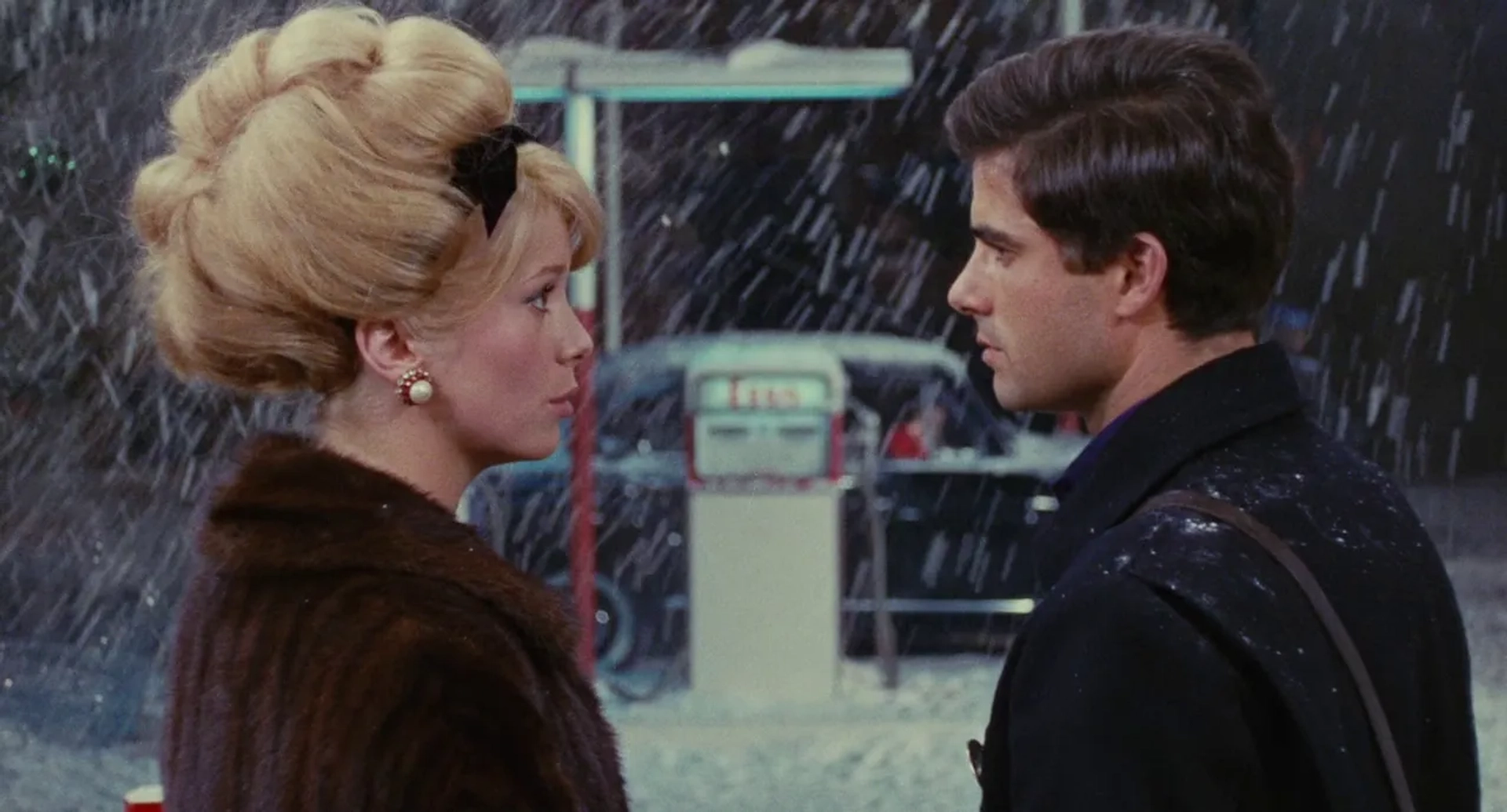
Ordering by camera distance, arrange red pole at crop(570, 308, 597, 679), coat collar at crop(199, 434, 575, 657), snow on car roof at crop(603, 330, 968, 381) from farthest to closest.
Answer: snow on car roof at crop(603, 330, 968, 381)
red pole at crop(570, 308, 597, 679)
coat collar at crop(199, 434, 575, 657)

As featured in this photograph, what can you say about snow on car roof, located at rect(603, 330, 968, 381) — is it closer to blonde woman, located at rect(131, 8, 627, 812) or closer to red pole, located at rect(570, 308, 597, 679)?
red pole, located at rect(570, 308, 597, 679)

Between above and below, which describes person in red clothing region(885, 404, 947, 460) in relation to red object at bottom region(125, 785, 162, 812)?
above

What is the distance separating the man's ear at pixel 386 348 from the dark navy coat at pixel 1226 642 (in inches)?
24.6

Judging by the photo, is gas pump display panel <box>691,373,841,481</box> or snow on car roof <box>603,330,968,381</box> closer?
gas pump display panel <box>691,373,841,481</box>

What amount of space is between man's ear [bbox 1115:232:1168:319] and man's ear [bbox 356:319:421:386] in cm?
68

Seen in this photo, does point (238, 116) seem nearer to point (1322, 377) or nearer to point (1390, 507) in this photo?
point (1390, 507)

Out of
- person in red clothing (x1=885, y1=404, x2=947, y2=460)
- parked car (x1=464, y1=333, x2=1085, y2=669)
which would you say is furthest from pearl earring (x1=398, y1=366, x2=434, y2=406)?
person in red clothing (x1=885, y1=404, x2=947, y2=460)

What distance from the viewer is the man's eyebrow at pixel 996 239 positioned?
6.03 feet

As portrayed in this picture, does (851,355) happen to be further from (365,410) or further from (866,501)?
(365,410)

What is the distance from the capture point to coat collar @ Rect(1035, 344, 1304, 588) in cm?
164

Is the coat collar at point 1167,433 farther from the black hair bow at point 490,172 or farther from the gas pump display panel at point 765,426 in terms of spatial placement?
the gas pump display panel at point 765,426

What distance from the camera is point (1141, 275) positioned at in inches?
69.4

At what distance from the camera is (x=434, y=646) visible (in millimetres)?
1559

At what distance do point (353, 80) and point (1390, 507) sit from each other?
1023mm
